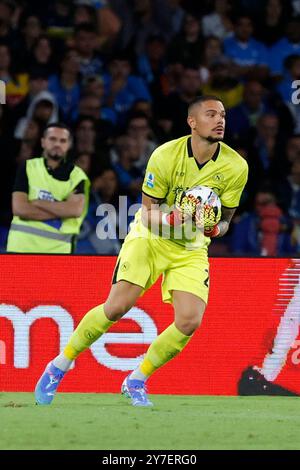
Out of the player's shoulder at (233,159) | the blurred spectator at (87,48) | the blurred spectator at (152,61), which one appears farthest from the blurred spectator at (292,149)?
the player's shoulder at (233,159)

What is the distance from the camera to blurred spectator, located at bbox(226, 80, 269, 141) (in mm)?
13344

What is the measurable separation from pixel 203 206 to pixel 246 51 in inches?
242

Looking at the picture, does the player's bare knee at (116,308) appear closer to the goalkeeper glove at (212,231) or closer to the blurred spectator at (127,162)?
the goalkeeper glove at (212,231)

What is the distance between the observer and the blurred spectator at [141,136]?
12.8m

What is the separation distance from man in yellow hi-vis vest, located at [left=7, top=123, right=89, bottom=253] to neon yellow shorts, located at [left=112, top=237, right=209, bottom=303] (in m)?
2.24

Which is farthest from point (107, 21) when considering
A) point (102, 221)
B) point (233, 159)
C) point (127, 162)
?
point (233, 159)

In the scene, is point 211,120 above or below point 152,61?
below

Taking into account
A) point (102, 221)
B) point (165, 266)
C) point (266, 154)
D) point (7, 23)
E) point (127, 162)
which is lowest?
point (165, 266)

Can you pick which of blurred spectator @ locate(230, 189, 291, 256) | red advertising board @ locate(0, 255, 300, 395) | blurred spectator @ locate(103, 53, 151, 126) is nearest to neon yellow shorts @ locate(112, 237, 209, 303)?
red advertising board @ locate(0, 255, 300, 395)

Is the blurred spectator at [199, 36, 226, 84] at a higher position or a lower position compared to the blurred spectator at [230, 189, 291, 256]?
higher

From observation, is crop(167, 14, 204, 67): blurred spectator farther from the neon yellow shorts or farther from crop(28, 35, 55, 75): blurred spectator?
the neon yellow shorts

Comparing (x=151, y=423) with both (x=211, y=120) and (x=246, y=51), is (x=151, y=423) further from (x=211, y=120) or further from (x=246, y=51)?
(x=246, y=51)

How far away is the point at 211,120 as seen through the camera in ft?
27.2

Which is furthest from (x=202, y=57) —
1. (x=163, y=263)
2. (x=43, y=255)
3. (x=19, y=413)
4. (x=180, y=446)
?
(x=180, y=446)
